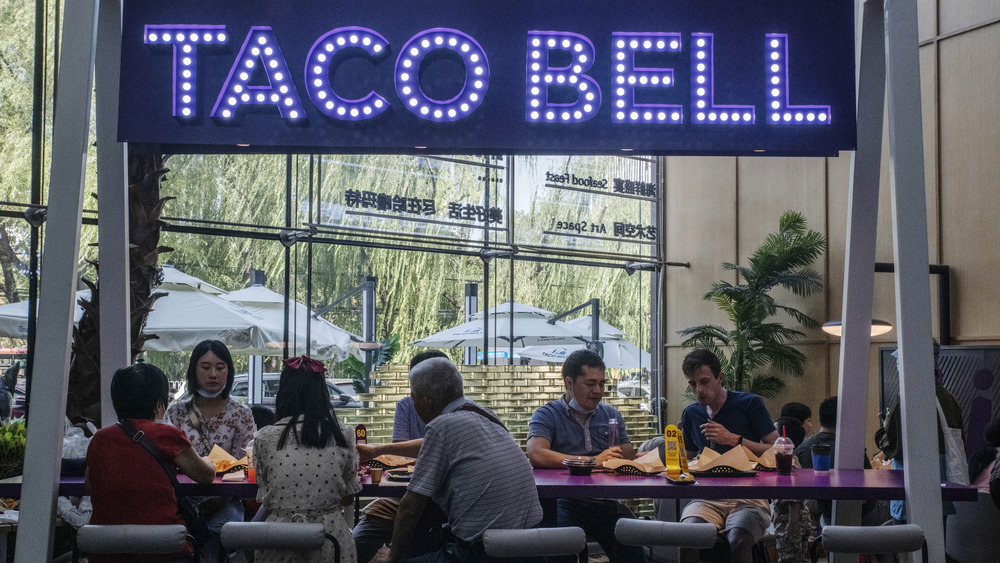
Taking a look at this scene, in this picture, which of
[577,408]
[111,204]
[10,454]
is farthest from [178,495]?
[10,454]

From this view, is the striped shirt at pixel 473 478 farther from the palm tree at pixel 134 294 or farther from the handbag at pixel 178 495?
the palm tree at pixel 134 294

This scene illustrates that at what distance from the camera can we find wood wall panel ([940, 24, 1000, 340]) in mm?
9625

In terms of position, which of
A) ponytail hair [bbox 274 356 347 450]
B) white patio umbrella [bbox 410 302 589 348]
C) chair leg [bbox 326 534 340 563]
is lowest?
chair leg [bbox 326 534 340 563]

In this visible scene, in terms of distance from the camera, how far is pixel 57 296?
126 inches

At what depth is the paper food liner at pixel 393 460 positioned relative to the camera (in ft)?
13.7

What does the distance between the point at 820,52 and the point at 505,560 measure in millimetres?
2416

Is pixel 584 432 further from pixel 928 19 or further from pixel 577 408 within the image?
pixel 928 19

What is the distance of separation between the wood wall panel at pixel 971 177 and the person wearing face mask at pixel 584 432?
6.43 m

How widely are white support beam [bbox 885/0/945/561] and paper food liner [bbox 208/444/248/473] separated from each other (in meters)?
2.73

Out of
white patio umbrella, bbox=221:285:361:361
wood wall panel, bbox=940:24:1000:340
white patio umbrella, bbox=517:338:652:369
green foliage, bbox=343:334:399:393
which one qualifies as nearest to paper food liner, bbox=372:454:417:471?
white patio umbrella, bbox=221:285:361:361

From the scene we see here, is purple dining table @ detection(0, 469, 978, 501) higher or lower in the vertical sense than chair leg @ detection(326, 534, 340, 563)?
higher

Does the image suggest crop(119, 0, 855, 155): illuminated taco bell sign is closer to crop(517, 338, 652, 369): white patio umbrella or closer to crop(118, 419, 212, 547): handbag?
crop(118, 419, 212, 547): handbag

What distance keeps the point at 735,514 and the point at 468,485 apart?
5.17ft

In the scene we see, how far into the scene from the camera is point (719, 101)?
3803mm
